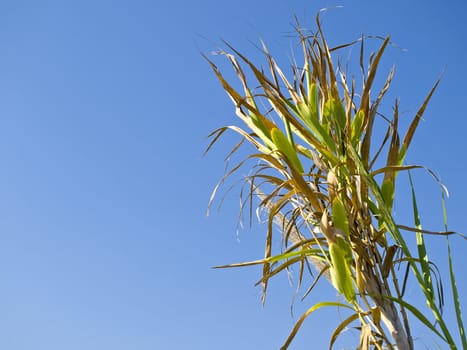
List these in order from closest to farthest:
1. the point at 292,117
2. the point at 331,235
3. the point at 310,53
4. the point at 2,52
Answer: the point at 331,235 < the point at 292,117 < the point at 310,53 < the point at 2,52

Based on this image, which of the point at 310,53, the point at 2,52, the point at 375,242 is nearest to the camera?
the point at 375,242

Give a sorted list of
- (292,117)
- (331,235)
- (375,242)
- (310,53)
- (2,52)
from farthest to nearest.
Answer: (2,52)
(310,53)
(292,117)
(375,242)
(331,235)

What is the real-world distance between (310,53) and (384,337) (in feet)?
2.74

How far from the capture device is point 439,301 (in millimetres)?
1486

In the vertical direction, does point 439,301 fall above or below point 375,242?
below

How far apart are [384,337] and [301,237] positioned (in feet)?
1.17

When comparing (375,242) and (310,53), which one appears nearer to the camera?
(375,242)

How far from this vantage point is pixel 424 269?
1491 millimetres

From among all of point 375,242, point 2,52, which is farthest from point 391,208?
point 2,52

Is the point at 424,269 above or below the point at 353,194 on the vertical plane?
below

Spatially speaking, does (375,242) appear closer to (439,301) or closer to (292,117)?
(439,301)

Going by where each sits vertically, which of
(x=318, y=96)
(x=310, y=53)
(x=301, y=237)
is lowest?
(x=301, y=237)

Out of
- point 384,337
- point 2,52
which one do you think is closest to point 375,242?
point 384,337

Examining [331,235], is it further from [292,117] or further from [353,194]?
[292,117]
